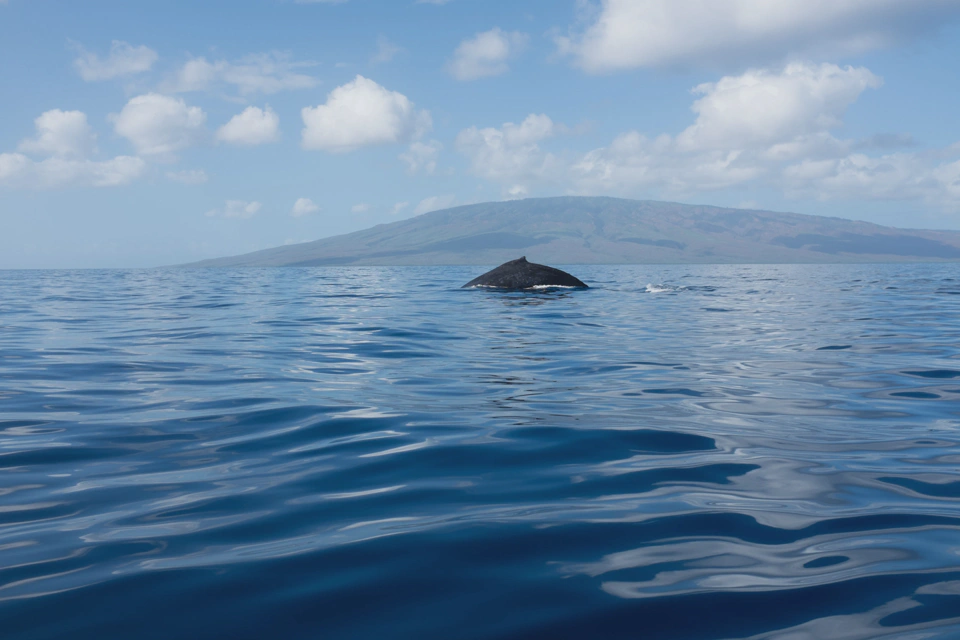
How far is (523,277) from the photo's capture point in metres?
22.7

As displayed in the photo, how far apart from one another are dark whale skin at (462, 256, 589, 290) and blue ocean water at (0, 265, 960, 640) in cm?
1402

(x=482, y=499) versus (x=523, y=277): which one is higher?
(x=523, y=277)

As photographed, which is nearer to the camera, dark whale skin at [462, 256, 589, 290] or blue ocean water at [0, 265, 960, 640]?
blue ocean water at [0, 265, 960, 640]

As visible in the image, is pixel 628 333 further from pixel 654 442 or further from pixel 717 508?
pixel 717 508

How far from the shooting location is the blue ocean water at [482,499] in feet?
7.61

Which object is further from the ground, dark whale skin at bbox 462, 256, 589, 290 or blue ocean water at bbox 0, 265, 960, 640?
dark whale skin at bbox 462, 256, 589, 290

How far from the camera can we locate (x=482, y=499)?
3545mm

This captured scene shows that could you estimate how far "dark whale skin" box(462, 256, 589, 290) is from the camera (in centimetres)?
2269

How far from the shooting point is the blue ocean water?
232 centimetres

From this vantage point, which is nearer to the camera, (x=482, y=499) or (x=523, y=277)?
(x=482, y=499)

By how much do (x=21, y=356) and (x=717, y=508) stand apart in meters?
9.72

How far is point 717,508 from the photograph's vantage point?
10.9 ft

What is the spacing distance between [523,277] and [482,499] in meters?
19.4

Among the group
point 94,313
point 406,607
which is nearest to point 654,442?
point 406,607
